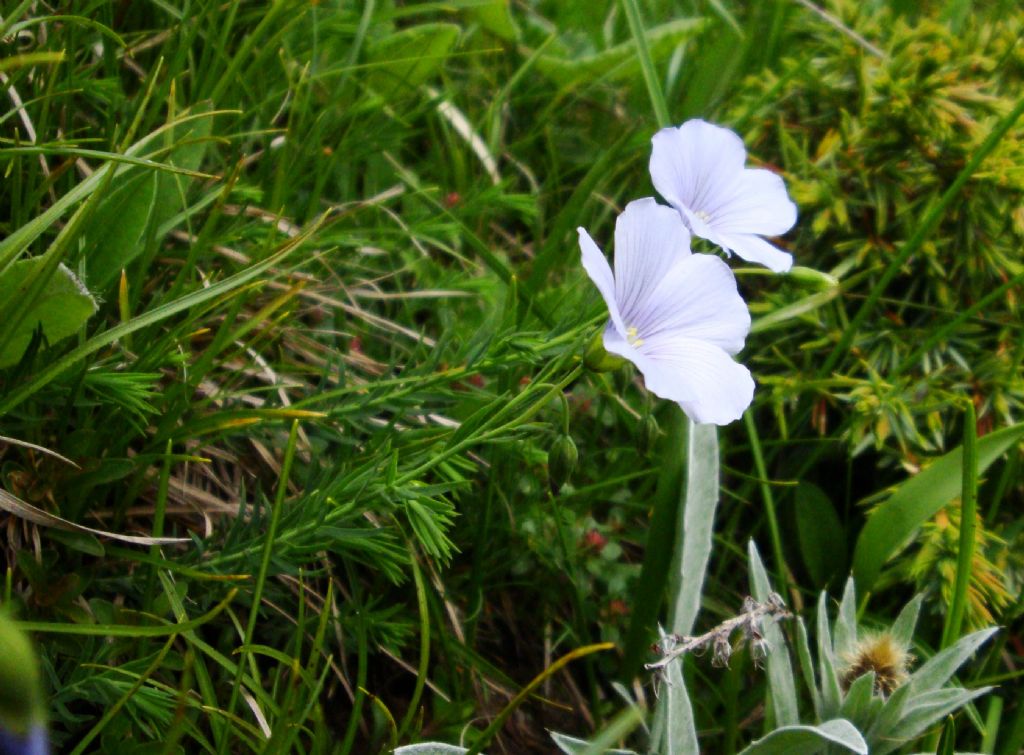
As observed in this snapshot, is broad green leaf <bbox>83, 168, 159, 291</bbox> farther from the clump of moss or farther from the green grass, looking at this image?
the clump of moss

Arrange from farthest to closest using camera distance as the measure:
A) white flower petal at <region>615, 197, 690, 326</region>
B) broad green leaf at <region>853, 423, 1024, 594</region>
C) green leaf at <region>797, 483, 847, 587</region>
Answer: green leaf at <region>797, 483, 847, 587</region> < broad green leaf at <region>853, 423, 1024, 594</region> < white flower petal at <region>615, 197, 690, 326</region>

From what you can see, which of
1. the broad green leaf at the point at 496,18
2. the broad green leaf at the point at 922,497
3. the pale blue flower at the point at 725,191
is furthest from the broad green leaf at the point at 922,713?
the broad green leaf at the point at 496,18

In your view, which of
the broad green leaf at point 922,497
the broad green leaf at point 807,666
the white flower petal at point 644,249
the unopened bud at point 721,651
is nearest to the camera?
the white flower petal at point 644,249

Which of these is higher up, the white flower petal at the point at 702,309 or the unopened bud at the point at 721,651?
the white flower petal at the point at 702,309

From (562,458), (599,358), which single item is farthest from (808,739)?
(599,358)

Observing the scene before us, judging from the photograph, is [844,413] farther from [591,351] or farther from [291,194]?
[291,194]

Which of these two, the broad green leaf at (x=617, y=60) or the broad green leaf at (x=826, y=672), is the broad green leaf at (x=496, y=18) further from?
the broad green leaf at (x=826, y=672)

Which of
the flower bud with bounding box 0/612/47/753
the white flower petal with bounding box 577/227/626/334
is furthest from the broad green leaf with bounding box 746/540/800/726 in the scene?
the flower bud with bounding box 0/612/47/753
